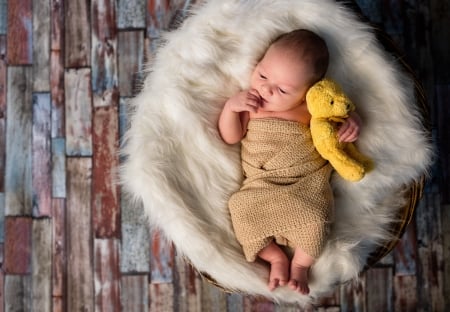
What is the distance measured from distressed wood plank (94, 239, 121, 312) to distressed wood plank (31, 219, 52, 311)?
137 mm

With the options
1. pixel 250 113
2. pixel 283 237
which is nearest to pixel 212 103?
pixel 250 113


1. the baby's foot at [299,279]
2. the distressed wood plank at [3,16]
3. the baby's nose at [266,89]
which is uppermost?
the distressed wood plank at [3,16]

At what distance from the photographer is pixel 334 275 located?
1.04 meters

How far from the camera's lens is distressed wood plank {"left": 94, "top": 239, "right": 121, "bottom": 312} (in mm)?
1327

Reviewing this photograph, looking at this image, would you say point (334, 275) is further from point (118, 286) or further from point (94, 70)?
point (94, 70)

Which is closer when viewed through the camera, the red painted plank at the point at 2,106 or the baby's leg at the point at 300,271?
the baby's leg at the point at 300,271

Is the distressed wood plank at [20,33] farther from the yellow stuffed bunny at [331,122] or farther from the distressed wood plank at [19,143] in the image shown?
the yellow stuffed bunny at [331,122]

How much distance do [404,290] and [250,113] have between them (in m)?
0.71

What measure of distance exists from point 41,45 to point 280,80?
2.57ft

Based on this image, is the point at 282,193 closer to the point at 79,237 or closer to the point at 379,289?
the point at 379,289

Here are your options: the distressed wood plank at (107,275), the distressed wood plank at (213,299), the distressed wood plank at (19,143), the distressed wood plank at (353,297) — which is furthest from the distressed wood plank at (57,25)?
the distressed wood plank at (353,297)

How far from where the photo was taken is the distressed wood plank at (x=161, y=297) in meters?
1.32

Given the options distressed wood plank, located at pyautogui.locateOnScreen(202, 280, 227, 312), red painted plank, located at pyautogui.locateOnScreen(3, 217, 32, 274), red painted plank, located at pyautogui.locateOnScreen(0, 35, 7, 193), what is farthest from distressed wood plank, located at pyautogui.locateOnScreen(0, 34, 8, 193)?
distressed wood plank, located at pyautogui.locateOnScreen(202, 280, 227, 312)

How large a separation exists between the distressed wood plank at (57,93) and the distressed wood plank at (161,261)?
421 mm
